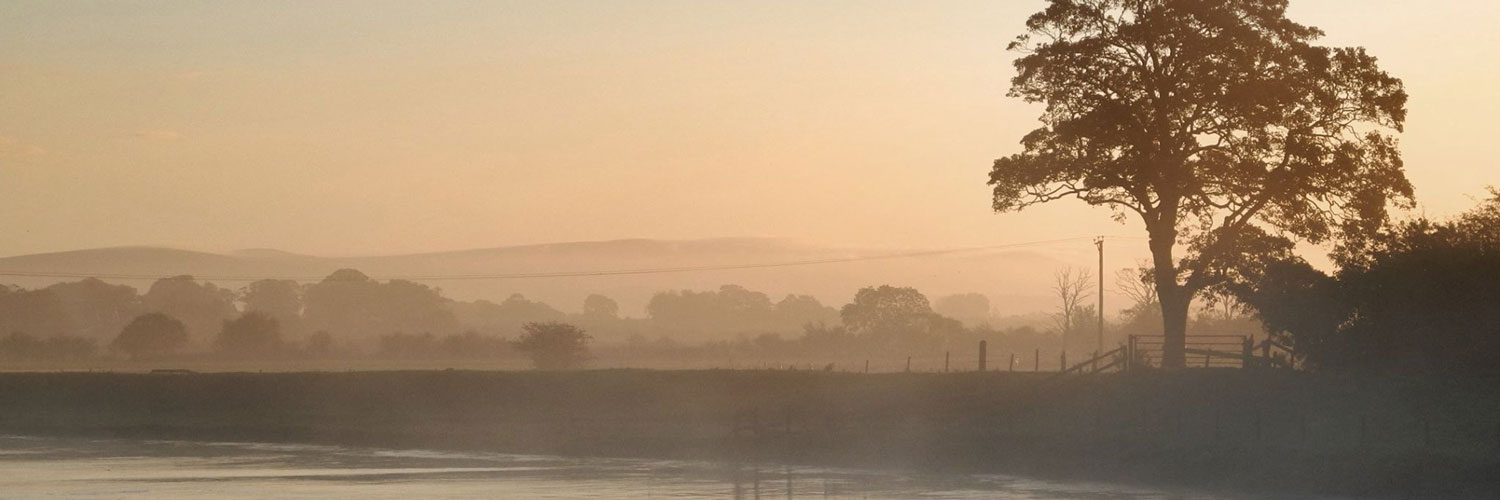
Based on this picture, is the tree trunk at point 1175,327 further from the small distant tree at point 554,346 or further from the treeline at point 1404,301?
the small distant tree at point 554,346

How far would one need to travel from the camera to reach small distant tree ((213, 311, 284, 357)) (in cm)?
13938

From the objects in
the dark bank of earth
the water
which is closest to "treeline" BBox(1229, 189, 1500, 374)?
the dark bank of earth

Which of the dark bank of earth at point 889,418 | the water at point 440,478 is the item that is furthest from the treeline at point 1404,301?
the water at point 440,478

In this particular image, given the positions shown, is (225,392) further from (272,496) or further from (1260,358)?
(1260,358)

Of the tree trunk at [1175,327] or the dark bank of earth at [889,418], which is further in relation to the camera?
the tree trunk at [1175,327]

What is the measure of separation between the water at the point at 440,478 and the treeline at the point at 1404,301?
51.0 ft

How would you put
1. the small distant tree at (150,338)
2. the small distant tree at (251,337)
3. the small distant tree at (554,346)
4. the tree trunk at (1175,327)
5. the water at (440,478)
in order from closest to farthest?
the water at (440,478) → the tree trunk at (1175,327) → the small distant tree at (554,346) → the small distant tree at (150,338) → the small distant tree at (251,337)

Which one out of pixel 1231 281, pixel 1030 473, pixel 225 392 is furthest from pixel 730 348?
pixel 1030 473

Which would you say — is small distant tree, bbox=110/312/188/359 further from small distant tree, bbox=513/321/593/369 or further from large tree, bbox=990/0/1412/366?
large tree, bbox=990/0/1412/366

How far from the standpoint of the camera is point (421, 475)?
143 ft

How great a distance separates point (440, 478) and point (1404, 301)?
30.3 meters

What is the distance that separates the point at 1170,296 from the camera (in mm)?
59156

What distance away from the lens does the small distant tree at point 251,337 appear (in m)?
139

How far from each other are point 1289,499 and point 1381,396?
42.9 feet
